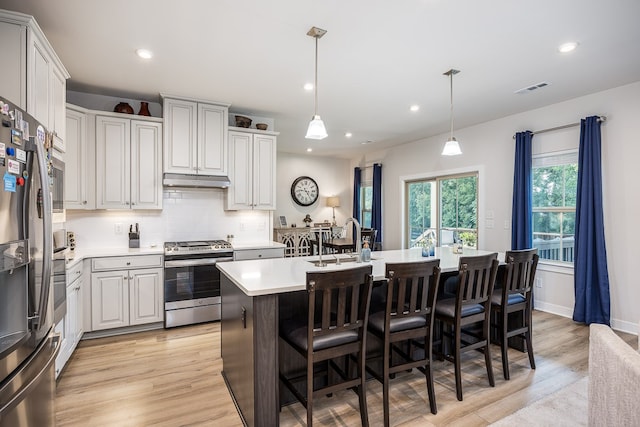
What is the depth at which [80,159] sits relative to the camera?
11.9 ft

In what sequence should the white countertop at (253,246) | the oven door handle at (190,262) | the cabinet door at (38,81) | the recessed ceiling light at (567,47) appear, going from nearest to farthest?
the cabinet door at (38,81) < the recessed ceiling light at (567,47) < the oven door handle at (190,262) < the white countertop at (253,246)

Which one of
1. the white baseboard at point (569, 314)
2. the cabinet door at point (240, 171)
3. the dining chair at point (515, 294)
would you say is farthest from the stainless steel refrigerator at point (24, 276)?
the white baseboard at point (569, 314)

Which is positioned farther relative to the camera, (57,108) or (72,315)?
(72,315)

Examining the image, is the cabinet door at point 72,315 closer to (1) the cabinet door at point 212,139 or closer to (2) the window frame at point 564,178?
(1) the cabinet door at point 212,139

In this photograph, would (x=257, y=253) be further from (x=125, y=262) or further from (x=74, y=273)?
(x=74, y=273)

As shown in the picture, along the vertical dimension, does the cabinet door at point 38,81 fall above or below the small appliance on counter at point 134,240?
above

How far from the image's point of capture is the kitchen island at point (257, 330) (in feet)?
6.34

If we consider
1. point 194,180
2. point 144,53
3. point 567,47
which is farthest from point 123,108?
point 567,47

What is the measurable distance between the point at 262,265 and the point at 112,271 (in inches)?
76.7

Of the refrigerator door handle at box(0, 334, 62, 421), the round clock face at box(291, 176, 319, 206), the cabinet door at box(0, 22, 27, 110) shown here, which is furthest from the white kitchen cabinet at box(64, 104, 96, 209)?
the round clock face at box(291, 176, 319, 206)

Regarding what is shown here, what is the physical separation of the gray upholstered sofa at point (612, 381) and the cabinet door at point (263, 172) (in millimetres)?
3822

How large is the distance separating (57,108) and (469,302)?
3.58 m

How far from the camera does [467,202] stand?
5.61 metres

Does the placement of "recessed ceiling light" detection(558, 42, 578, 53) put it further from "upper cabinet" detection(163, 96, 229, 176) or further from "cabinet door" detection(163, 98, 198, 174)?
"cabinet door" detection(163, 98, 198, 174)
